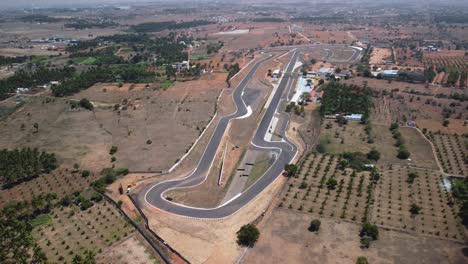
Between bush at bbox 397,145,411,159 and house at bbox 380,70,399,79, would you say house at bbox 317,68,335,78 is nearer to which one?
house at bbox 380,70,399,79

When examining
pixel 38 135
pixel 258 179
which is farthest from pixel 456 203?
pixel 38 135

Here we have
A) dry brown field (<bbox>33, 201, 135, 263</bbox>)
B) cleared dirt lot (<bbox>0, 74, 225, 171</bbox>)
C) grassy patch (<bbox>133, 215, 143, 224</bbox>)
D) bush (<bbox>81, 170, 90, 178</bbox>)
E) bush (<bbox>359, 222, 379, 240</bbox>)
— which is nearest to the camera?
dry brown field (<bbox>33, 201, 135, 263</bbox>)

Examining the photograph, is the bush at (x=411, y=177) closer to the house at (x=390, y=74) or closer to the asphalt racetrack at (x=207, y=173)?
the asphalt racetrack at (x=207, y=173)

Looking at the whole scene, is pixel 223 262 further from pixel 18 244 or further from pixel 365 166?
pixel 365 166

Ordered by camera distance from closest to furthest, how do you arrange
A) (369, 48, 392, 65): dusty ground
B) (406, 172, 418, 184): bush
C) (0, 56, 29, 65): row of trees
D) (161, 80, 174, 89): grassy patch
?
1. (406, 172, 418, 184): bush
2. (161, 80, 174, 89): grassy patch
3. (369, 48, 392, 65): dusty ground
4. (0, 56, 29, 65): row of trees

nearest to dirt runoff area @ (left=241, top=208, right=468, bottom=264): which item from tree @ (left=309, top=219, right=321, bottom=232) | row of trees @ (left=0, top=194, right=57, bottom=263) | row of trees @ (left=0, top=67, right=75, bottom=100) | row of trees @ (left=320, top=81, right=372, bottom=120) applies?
tree @ (left=309, top=219, right=321, bottom=232)

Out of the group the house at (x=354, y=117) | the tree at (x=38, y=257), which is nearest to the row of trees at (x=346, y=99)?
the house at (x=354, y=117)
